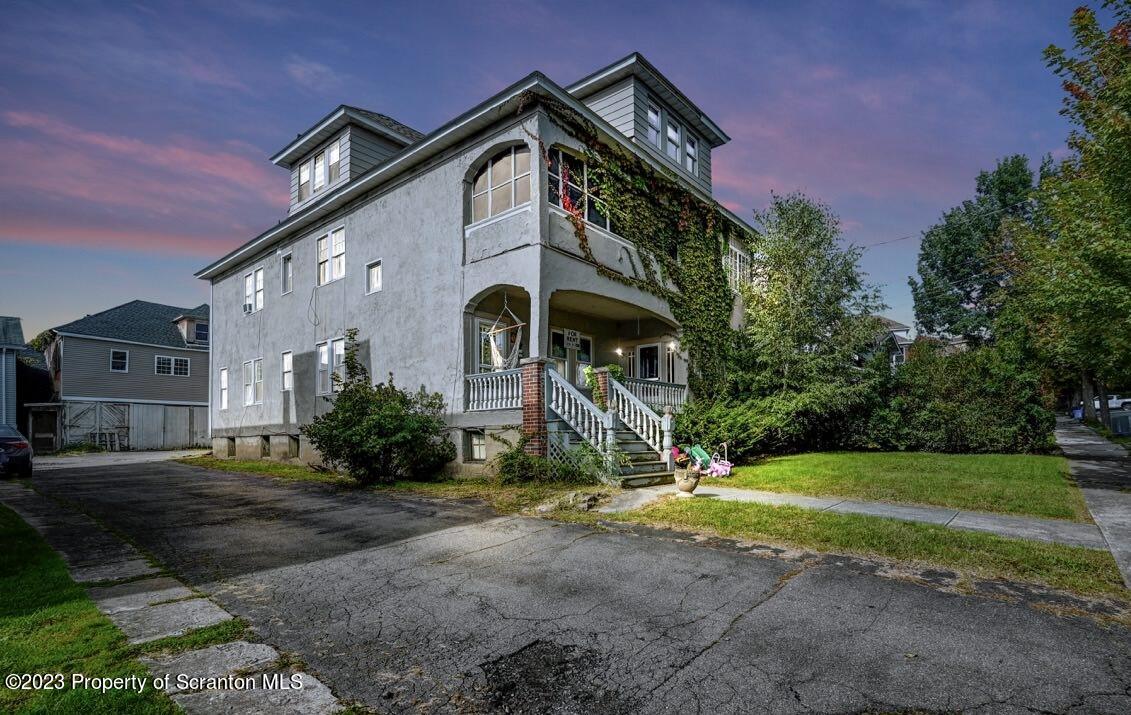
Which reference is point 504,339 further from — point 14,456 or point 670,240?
point 14,456

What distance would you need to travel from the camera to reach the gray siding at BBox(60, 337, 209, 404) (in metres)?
28.9

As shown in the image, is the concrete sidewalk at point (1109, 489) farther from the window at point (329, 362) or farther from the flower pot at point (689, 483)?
the window at point (329, 362)

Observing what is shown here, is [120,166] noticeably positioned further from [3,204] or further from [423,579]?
[423,579]

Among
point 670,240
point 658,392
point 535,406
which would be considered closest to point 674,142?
point 670,240

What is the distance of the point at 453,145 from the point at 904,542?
1238 cm

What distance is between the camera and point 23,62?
29.5 ft

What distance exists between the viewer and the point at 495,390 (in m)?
12.1

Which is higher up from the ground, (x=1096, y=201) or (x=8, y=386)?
(x=1096, y=201)

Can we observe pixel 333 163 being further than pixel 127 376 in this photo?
No

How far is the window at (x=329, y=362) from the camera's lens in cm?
1652

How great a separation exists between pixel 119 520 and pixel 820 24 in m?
14.9

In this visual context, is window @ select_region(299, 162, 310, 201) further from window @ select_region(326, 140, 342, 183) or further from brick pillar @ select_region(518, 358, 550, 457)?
brick pillar @ select_region(518, 358, 550, 457)

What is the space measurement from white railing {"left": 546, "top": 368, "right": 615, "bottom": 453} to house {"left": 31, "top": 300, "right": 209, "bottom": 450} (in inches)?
1189

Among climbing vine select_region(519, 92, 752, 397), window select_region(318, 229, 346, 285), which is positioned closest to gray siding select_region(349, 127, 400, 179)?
window select_region(318, 229, 346, 285)
